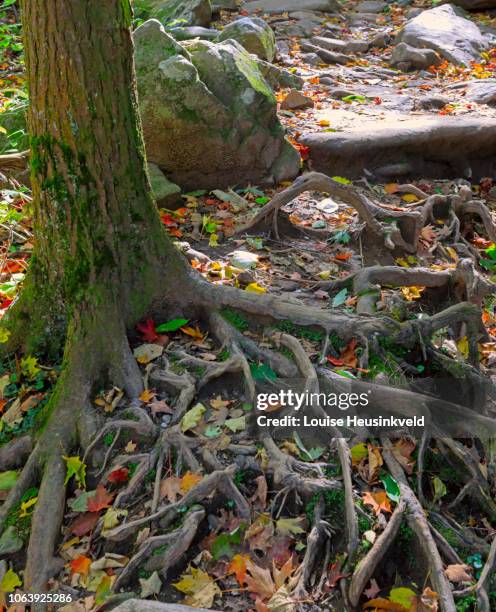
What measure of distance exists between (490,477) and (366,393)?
0.77 meters

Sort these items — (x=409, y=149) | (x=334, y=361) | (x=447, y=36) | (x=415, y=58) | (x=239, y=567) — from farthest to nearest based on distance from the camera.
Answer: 1. (x=447, y=36)
2. (x=415, y=58)
3. (x=409, y=149)
4. (x=334, y=361)
5. (x=239, y=567)

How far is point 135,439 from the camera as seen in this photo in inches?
127

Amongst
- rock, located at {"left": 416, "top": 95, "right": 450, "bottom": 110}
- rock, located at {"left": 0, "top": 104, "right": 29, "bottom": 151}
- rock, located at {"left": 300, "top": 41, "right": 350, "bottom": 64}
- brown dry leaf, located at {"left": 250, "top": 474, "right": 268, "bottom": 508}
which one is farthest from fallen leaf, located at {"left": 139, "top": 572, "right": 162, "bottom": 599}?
rock, located at {"left": 300, "top": 41, "right": 350, "bottom": 64}

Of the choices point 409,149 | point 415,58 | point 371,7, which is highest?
point 371,7

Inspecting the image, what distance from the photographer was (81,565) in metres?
2.80

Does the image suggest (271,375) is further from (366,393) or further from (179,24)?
(179,24)

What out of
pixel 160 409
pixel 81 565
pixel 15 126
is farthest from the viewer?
pixel 15 126

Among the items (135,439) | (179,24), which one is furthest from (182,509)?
(179,24)

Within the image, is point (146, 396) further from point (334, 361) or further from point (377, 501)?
point (377, 501)

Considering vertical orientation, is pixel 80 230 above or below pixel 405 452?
above

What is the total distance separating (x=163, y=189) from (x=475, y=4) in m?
11.8

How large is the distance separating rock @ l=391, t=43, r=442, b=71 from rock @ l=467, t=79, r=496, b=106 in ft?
4.85

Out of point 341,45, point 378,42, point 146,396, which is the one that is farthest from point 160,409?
point 378,42

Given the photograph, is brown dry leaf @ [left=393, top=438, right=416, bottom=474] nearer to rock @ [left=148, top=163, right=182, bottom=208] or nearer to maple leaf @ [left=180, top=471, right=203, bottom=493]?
maple leaf @ [left=180, top=471, right=203, bottom=493]
